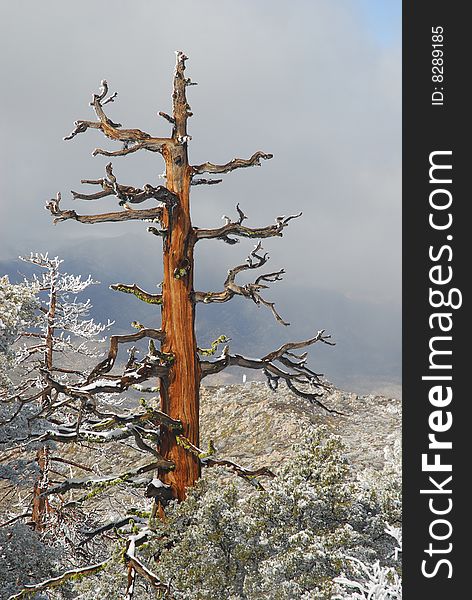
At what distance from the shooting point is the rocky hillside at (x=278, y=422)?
9.30m

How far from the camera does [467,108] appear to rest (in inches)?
140

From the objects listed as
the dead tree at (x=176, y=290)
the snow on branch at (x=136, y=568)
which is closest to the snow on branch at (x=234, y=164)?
the dead tree at (x=176, y=290)

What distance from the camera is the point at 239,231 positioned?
574cm

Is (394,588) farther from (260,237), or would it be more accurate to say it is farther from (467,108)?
(260,237)

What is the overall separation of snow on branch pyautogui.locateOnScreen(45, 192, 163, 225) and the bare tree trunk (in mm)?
161

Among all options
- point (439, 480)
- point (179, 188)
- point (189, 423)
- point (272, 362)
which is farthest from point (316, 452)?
point (179, 188)

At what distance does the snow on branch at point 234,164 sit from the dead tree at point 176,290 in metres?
0.01

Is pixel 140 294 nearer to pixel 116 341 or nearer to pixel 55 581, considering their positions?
pixel 116 341

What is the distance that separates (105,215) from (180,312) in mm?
1181

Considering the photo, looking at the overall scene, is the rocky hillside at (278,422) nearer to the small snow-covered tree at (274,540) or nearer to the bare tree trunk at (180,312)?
the bare tree trunk at (180,312)

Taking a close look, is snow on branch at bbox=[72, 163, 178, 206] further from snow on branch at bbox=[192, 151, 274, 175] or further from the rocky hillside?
the rocky hillside

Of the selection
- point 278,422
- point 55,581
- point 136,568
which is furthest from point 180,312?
point 278,422

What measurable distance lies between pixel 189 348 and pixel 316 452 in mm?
1686

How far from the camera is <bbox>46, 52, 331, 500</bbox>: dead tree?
5.00 metres
